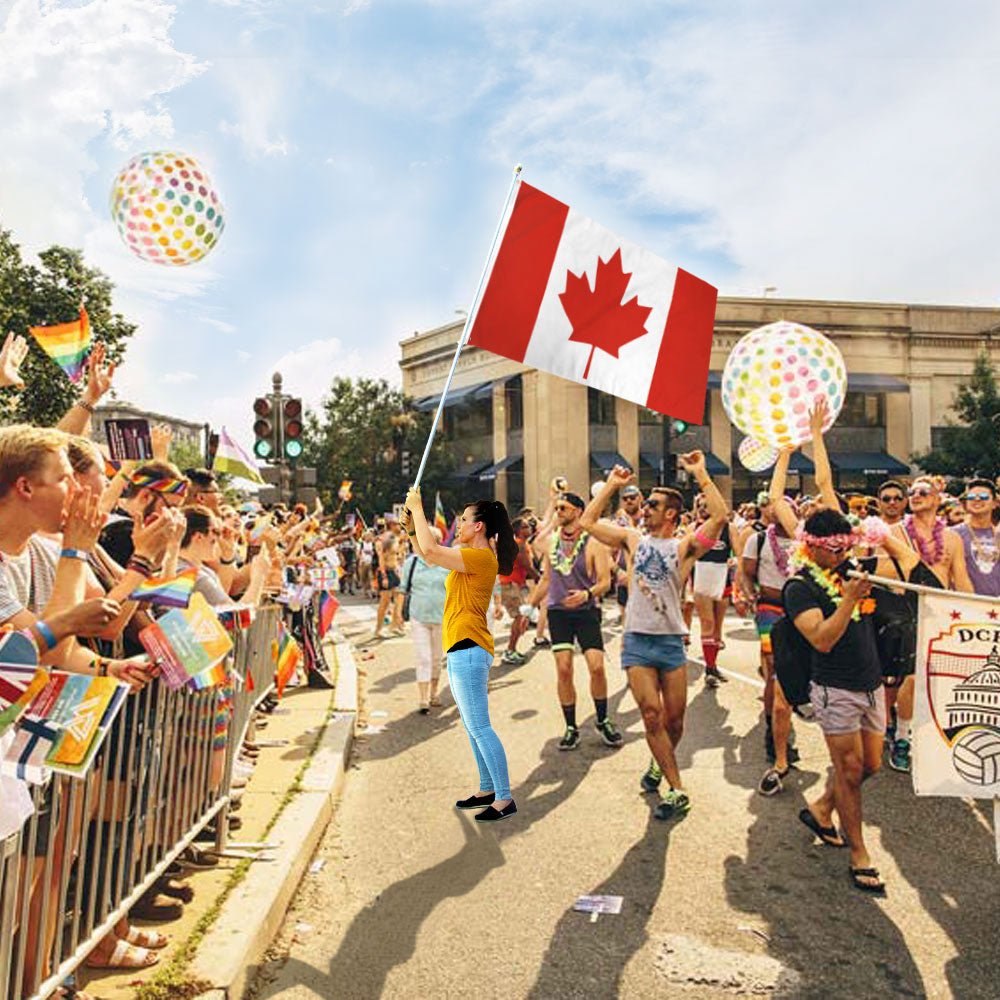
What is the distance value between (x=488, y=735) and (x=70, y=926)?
242 cm

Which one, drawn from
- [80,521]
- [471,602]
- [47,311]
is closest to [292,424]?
[471,602]

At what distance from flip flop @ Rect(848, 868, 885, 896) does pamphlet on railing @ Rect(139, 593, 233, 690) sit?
10.8 ft

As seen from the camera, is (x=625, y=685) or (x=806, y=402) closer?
(x=806, y=402)

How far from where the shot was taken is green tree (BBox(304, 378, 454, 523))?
40375mm

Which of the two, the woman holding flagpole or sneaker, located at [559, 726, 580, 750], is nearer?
the woman holding flagpole

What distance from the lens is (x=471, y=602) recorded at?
5.18 meters

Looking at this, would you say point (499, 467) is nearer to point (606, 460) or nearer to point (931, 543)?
point (606, 460)

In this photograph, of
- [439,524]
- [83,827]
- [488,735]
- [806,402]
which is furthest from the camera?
[439,524]

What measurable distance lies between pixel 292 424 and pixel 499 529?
8.61 meters

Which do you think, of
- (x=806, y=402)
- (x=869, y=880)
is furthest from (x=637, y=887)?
(x=806, y=402)

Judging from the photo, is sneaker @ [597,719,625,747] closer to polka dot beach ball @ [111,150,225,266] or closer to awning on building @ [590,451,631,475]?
polka dot beach ball @ [111,150,225,266]

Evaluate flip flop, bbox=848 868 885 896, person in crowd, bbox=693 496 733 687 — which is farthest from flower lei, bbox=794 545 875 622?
person in crowd, bbox=693 496 733 687

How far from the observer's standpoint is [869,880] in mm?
4605

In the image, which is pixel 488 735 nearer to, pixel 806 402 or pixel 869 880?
pixel 869 880
